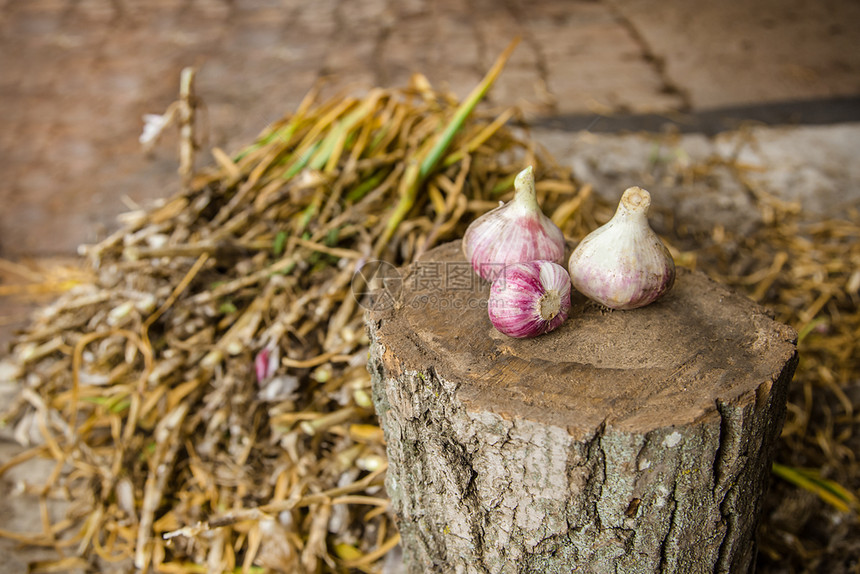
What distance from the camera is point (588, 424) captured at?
0.91 meters

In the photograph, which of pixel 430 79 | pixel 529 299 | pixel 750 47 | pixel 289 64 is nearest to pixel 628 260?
pixel 529 299

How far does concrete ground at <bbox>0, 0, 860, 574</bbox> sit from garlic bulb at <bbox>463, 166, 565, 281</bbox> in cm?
168

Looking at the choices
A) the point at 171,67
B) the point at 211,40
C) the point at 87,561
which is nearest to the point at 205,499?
the point at 87,561

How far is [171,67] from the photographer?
404 centimetres

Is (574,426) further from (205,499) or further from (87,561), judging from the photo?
(87,561)

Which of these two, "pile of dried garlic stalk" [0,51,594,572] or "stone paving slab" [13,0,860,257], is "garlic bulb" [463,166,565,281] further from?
"stone paving slab" [13,0,860,257]

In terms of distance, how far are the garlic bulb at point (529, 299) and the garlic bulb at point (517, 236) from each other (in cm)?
7

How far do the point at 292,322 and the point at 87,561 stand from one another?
2.59ft

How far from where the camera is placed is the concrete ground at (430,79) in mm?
2969

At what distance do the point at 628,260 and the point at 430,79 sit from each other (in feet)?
9.50

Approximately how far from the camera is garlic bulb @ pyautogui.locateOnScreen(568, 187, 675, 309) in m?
1.04
